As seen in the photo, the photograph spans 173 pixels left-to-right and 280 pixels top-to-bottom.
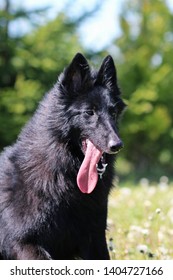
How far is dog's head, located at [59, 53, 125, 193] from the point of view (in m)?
4.71

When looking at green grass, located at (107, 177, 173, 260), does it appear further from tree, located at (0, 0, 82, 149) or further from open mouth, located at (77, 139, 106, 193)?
tree, located at (0, 0, 82, 149)

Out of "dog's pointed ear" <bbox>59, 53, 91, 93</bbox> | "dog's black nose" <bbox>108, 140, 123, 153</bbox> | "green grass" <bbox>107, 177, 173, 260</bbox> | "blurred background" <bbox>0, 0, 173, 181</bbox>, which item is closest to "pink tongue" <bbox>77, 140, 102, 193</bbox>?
"dog's black nose" <bbox>108, 140, 123, 153</bbox>

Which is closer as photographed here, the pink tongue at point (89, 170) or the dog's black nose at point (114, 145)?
the dog's black nose at point (114, 145)

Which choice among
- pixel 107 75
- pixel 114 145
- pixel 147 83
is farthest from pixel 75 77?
pixel 147 83

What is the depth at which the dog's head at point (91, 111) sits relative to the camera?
4715 millimetres

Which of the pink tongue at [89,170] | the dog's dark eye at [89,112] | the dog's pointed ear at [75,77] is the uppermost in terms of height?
the dog's pointed ear at [75,77]

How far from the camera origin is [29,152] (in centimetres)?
511

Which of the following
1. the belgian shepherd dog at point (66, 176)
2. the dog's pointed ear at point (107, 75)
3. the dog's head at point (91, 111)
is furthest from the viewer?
the dog's pointed ear at point (107, 75)

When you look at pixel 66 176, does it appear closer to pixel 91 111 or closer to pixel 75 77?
pixel 91 111

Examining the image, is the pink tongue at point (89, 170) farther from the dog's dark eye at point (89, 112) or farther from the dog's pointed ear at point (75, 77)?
the dog's pointed ear at point (75, 77)

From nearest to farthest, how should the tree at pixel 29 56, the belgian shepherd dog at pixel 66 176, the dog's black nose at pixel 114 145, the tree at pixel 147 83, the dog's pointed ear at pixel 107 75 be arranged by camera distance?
the dog's black nose at pixel 114 145 → the belgian shepherd dog at pixel 66 176 → the dog's pointed ear at pixel 107 75 → the tree at pixel 29 56 → the tree at pixel 147 83

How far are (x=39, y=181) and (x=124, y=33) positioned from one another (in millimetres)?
18625

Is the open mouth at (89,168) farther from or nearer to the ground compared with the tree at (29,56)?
nearer to the ground

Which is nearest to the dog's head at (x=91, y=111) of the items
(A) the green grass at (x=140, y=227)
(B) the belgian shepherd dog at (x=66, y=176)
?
(B) the belgian shepherd dog at (x=66, y=176)
